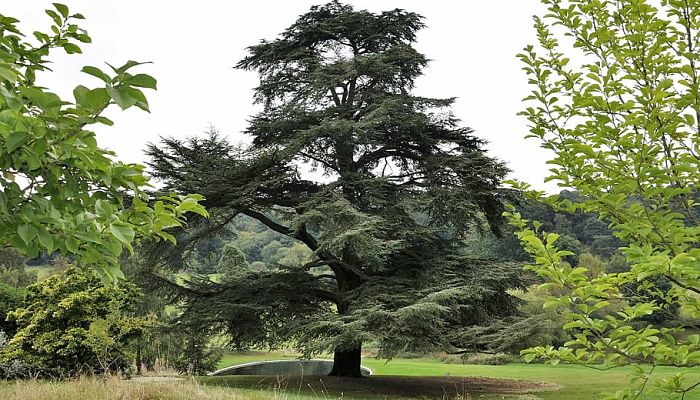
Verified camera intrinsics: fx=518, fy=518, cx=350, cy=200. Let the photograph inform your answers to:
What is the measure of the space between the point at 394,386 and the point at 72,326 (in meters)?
9.06

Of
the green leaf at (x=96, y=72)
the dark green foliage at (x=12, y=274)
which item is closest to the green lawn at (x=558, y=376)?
the green leaf at (x=96, y=72)

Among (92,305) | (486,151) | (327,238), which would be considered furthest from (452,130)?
(92,305)

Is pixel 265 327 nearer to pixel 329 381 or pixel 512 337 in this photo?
pixel 329 381

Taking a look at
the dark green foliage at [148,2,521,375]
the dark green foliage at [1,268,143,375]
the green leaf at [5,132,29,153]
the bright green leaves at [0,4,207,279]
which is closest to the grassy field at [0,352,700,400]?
the dark green foliage at [148,2,521,375]

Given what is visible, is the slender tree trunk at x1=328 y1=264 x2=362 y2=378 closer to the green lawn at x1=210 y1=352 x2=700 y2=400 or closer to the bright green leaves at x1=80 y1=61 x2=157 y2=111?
the green lawn at x1=210 y1=352 x2=700 y2=400

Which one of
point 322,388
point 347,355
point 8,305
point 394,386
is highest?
point 8,305

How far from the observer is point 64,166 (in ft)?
6.73

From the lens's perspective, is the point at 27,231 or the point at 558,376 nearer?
the point at 27,231

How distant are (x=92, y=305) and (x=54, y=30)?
12854 millimetres

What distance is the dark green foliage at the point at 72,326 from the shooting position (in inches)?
528

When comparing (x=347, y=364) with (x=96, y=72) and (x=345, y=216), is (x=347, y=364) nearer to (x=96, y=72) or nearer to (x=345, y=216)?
(x=345, y=216)

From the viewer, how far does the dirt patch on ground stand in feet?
44.4

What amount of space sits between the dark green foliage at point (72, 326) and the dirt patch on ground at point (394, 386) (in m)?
3.05

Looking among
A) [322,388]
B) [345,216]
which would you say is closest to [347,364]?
[322,388]
